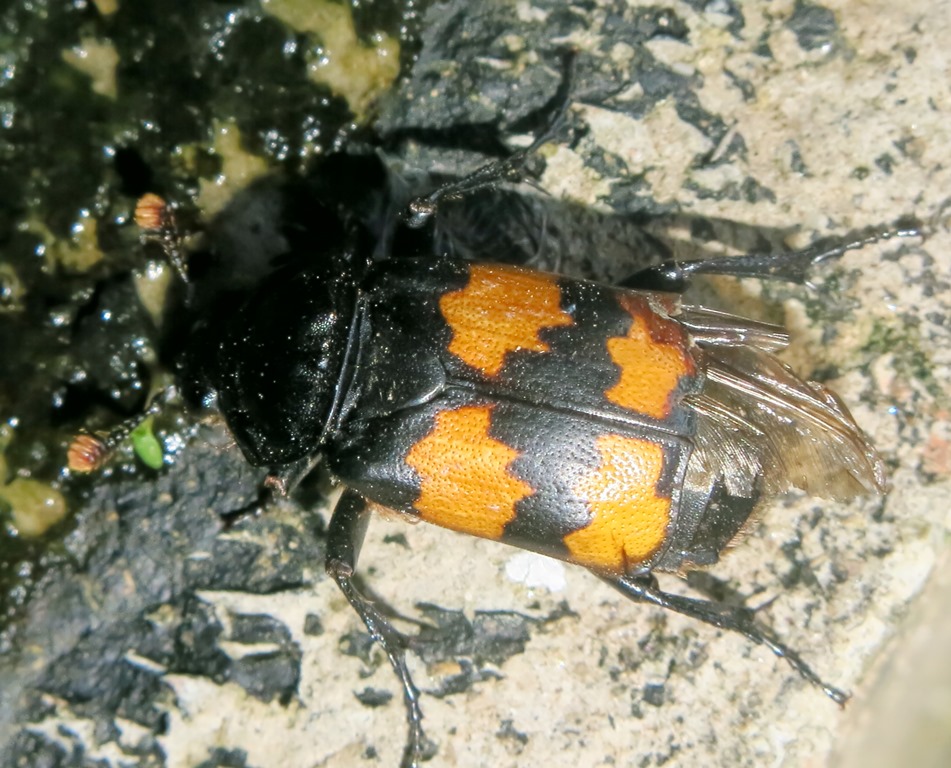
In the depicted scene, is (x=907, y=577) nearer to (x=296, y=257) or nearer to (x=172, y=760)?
(x=296, y=257)

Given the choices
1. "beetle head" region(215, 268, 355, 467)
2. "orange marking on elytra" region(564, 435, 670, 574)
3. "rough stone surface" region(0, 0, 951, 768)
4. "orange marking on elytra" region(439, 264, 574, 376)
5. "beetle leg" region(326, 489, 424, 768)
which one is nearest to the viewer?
"orange marking on elytra" region(564, 435, 670, 574)

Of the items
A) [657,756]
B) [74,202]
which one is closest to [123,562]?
[74,202]

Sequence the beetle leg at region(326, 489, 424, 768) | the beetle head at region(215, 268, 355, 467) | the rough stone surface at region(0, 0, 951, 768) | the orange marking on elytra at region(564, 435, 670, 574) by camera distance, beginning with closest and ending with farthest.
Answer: the orange marking on elytra at region(564, 435, 670, 574)
the beetle head at region(215, 268, 355, 467)
the beetle leg at region(326, 489, 424, 768)
the rough stone surface at region(0, 0, 951, 768)

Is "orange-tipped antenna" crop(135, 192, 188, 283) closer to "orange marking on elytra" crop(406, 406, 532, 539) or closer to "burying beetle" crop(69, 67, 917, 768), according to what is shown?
"burying beetle" crop(69, 67, 917, 768)

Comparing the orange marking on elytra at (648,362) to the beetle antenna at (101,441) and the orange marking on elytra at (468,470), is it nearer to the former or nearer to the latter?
the orange marking on elytra at (468,470)

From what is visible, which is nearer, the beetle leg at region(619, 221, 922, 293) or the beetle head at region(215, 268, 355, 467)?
the beetle head at region(215, 268, 355, 467)

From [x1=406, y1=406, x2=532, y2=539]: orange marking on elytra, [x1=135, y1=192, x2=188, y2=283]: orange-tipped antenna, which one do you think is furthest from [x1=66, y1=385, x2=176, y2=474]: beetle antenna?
[x1=406, y1=406, x2=532, y2=539]: orange marking on elytra

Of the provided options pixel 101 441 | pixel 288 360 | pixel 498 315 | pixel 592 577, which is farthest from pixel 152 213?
pixel 592 577
